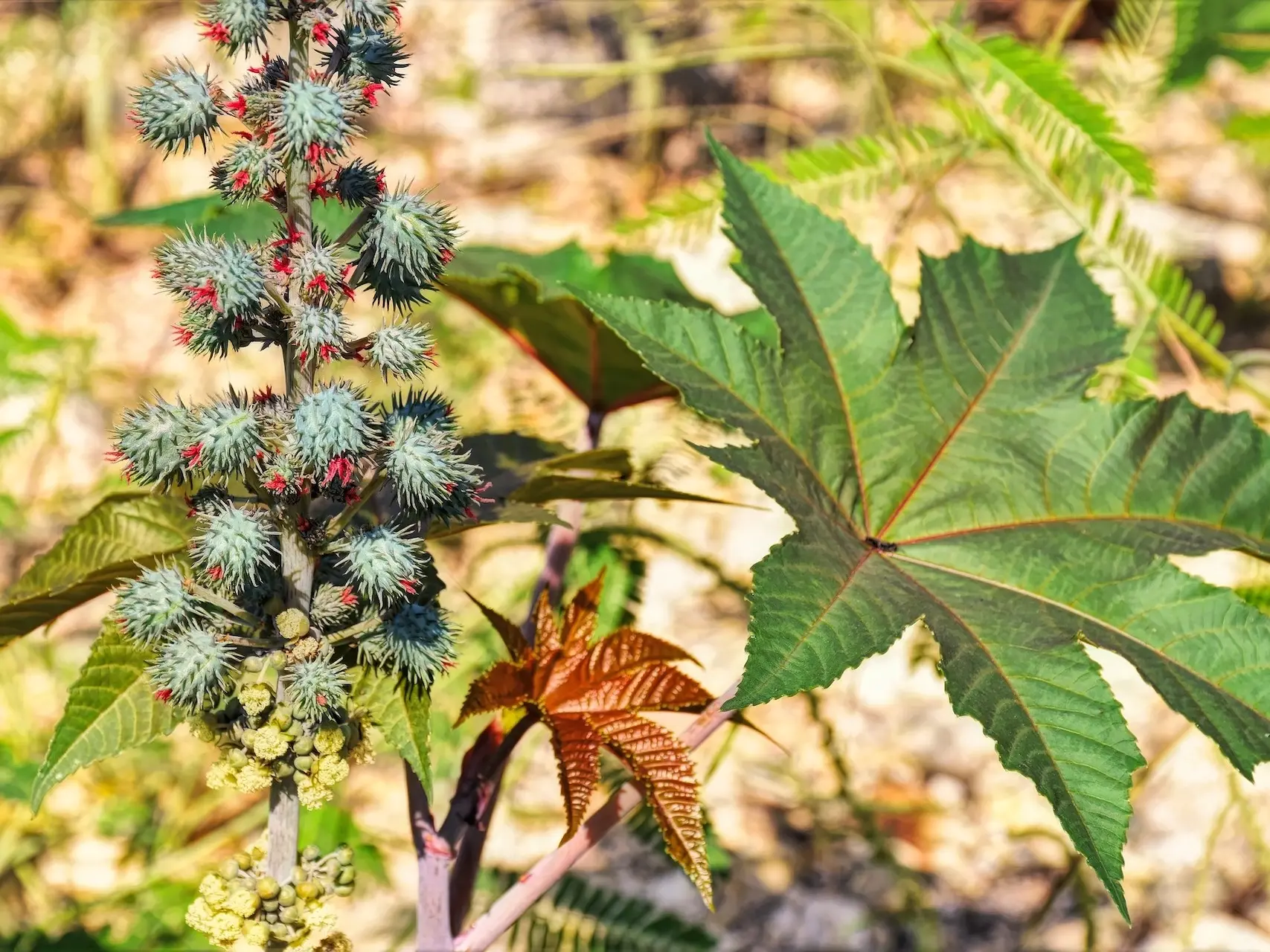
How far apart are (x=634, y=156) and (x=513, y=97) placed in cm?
56

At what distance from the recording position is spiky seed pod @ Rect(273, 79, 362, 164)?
71 cm

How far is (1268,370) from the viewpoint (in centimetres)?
313

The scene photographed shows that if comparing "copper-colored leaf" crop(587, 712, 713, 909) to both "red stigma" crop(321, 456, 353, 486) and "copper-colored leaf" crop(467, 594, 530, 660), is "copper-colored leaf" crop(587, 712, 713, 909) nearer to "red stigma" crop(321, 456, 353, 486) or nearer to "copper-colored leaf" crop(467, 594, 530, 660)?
"copper-colored leaf" crop(467, 594, 530, 660)

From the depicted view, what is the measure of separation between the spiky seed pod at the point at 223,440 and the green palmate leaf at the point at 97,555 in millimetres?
256

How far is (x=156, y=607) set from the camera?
761 mm

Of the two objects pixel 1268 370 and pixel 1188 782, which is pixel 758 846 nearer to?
pixel 1188 782

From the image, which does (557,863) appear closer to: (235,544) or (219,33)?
(235,544)

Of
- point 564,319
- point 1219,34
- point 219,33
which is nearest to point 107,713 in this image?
point 219,33

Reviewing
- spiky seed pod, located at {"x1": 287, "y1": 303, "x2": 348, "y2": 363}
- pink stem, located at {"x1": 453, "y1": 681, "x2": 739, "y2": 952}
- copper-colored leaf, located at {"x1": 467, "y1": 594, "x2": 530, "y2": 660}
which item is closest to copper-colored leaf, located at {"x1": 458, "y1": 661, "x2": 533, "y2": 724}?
copper-colored leaf, located at {"x1": 467, "y1": 594, "x2": 530, "y2": 660}

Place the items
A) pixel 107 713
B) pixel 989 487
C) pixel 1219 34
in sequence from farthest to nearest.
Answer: pixel 1219 34
pixel 989 487
pixel 107 713

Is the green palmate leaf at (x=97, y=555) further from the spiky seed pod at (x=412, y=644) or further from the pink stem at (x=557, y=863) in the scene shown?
the pink stem at (x=557, y=863)

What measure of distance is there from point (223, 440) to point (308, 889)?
0.34 metres

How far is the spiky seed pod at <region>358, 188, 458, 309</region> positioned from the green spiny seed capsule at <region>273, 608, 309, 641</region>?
0.23 m

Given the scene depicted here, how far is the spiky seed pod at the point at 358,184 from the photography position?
0.78m
